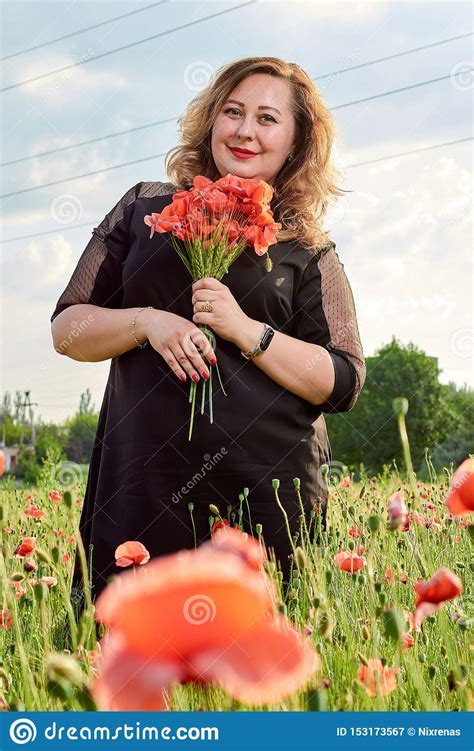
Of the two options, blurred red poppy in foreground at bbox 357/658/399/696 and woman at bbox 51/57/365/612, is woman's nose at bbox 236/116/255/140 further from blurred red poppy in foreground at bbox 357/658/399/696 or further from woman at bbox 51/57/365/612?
blurred red poppy in foreground at bbox 357/658/399/696

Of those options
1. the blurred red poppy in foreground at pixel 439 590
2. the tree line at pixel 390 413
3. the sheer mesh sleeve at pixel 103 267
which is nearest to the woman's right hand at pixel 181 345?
the sheer mesh sleeve at pixel 103 267

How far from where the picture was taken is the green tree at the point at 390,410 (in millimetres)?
13938

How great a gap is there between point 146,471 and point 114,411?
25 cm

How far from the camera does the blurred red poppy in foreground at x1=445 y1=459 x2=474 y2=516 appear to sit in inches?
40.4

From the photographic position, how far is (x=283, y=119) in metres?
2.31

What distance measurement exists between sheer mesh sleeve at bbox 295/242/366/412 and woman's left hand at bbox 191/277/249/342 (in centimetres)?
35

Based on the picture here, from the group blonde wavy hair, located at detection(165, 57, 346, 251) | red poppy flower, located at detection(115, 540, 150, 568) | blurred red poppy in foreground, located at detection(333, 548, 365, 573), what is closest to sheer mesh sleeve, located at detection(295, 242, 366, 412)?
blonde wavy hair, located at detection(165, 57, 346, 251)

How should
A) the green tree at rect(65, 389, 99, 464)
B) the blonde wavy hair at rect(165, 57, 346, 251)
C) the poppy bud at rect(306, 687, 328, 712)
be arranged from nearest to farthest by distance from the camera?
the poppy bud at rect(306, 687, 328, 712) < the blonde wavy hair at rect(165, 57, 346, 251) < the green tree at rect(65, 389, 99, 464)

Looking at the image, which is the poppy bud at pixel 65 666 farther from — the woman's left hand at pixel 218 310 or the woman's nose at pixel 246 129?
the woman's nose at pixel 246 129

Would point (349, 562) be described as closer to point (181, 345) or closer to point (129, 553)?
point (129, 553)

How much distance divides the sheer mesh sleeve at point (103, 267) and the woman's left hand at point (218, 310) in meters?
0.43

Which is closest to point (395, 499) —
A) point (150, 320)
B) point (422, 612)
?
point (422, 612)

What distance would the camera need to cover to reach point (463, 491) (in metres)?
1.03
